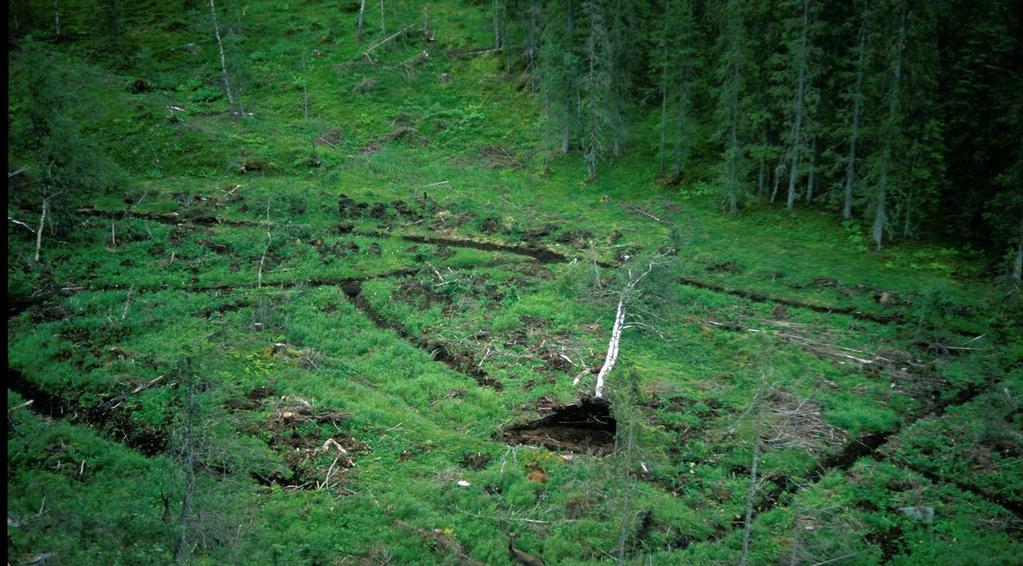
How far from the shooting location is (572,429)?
18.5 metres

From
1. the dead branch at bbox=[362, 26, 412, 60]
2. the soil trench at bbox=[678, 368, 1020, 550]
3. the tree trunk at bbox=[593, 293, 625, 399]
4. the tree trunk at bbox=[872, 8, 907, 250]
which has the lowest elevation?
the soil trench at bbox=[678, 368, 1020, 550]

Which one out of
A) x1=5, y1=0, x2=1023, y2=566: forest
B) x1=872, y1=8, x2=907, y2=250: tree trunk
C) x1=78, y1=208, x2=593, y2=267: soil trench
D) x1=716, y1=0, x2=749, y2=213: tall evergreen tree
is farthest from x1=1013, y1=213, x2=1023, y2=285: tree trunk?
x1=78, y1=208, x2=593, y2=267: soil trench

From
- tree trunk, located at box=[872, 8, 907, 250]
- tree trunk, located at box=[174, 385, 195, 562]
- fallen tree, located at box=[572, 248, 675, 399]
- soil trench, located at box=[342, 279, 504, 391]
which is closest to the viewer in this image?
tree trunk, located at box=[174, 385, 195, 562]

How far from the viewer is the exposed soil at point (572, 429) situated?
17.8m

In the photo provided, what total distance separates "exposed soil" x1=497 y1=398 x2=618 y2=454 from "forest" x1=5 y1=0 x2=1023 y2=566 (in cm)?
12

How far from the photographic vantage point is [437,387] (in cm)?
2005

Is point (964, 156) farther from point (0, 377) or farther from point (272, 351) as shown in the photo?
point (0, 377)

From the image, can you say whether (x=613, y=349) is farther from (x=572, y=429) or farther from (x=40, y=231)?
(x=40, y=231)

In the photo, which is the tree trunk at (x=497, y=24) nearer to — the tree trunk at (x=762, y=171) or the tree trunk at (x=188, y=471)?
the tree trunk at (x=762, y=171)

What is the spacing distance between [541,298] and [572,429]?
9042 mm

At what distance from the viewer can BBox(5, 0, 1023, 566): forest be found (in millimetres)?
14250

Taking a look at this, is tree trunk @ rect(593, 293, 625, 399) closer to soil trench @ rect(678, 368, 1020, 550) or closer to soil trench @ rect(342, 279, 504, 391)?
soil trench @ rect(342, 279, 504, 391)

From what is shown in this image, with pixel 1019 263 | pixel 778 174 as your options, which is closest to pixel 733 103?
pixel 778 174

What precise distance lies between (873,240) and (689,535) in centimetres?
2315
